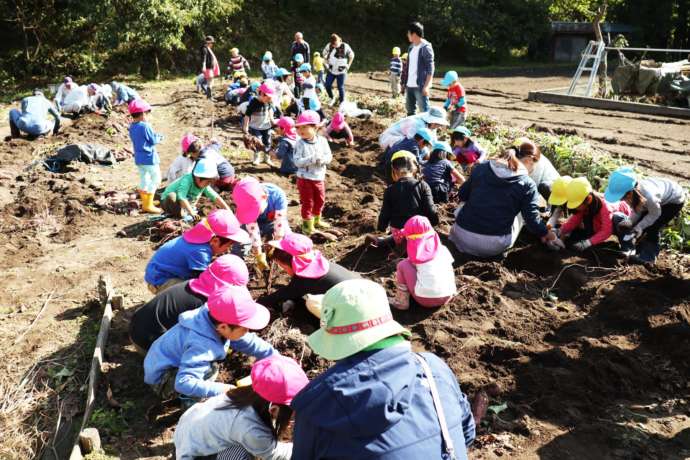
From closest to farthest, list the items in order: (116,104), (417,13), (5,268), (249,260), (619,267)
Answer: (619,267) → (249,260) → (5,268) → (116,104) → (417,13)

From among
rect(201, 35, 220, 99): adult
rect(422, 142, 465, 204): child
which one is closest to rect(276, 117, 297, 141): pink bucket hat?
rect(422, 142, 465, 204): child

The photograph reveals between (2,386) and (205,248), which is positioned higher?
(205,248)

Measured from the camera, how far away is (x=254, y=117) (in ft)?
32.7

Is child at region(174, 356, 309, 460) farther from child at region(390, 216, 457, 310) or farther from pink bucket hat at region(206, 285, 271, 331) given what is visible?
child at region(390, 216, 457, 310)

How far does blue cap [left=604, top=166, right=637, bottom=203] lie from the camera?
5820 millimetres

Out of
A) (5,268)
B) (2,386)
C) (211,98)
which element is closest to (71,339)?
(2,386)

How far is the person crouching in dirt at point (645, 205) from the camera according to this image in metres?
5.82

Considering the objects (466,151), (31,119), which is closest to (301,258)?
(466,151)

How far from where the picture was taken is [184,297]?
13.9 ft

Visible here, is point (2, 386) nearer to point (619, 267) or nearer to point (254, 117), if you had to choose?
point (619, 267)

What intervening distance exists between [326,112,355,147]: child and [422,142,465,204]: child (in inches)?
156

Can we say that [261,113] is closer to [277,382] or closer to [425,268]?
[425,268]

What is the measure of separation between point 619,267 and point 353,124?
8045 mm

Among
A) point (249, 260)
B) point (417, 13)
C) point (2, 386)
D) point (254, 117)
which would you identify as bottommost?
point (2, 386)
